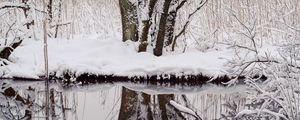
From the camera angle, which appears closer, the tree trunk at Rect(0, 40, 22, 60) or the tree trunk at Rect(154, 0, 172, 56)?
the tree trunk at Rect(0, 40, 22, 60)

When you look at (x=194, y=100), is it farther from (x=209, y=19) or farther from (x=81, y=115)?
(x=209, y=19)

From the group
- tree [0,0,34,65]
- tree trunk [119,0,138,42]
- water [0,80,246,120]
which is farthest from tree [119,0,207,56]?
tree [0,0,34,65]

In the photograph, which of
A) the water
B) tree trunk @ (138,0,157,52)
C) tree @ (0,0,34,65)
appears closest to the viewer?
the water

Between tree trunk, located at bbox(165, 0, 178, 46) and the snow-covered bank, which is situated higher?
tree trunk, located at bbox(165, 0, 178, 46)

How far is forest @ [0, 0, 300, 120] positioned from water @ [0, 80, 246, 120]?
15 mm

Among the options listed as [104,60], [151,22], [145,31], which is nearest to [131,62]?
[104,60]

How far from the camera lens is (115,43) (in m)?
11.2

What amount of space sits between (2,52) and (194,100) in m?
4.52

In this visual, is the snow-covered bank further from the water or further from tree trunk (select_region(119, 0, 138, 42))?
the water

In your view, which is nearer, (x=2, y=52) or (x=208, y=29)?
(x=2, y=52)

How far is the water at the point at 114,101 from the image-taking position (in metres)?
6.73

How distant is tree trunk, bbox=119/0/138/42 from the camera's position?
10938 millimetres

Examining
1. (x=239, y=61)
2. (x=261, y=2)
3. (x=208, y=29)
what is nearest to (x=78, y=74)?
(x=208, y=29)

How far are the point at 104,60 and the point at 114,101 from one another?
2338mm
